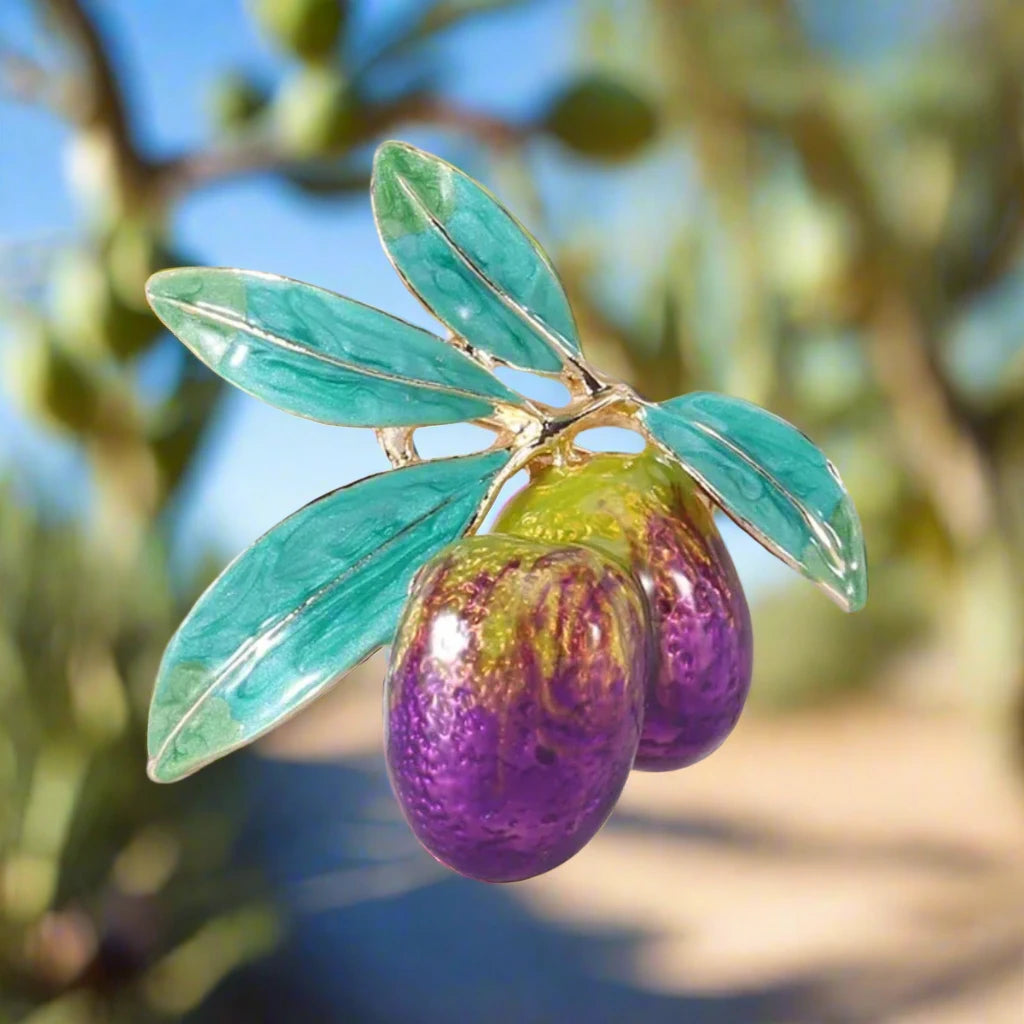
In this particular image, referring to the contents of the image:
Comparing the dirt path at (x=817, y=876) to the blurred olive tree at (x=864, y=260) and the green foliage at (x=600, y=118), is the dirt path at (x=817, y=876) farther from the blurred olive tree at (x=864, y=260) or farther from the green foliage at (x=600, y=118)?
the green foliage at (x=600, y=118)

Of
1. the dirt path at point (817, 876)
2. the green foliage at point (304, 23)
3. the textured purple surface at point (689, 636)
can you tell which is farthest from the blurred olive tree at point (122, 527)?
the textured purple surface at point (689, 636)

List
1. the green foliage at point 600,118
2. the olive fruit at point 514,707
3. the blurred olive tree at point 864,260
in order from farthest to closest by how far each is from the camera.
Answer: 1. the blurred olive tree at point 864,260
2. the green foliage at point 600,118
3. the olive fruit at point 514,707

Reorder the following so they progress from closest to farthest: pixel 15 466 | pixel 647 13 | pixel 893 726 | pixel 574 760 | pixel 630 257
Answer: pixel 574 760 < pixel 15 466 < pixel 647 13 < pixel 630 257 < pixel 893 726

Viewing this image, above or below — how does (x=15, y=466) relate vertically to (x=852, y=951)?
above

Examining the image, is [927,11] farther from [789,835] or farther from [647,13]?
[789,835]

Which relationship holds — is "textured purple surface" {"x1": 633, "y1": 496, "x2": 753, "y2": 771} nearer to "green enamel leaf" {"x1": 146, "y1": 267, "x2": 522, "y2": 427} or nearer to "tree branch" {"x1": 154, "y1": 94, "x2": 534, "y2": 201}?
"green enamel leaf" {"x1": 146, "y1": 267, "x2": 522, "y2": 427}

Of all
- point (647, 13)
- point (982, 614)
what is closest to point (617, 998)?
point (982, 614)

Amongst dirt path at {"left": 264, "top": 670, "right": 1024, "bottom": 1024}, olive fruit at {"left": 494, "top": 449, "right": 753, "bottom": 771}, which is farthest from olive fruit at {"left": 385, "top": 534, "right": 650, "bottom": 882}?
dirt path at {"left": 264, "top": 670, "right": 1024, "bottom": 1024}
